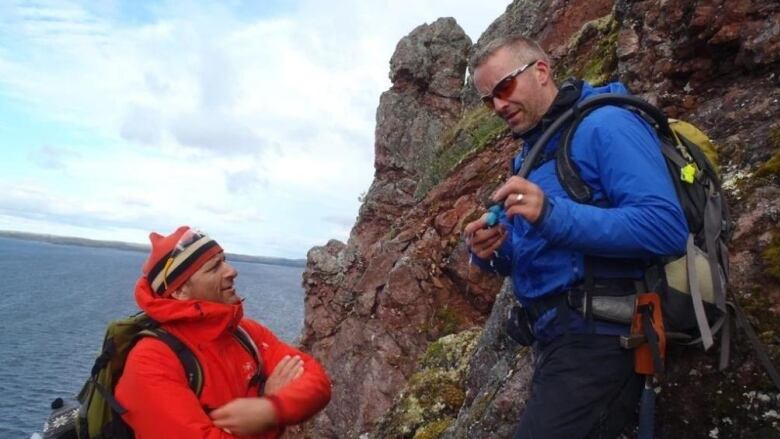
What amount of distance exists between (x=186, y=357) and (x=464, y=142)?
13.8 metres

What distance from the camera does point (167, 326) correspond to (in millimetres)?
4191

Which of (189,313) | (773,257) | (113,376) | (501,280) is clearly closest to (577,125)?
(773,257)

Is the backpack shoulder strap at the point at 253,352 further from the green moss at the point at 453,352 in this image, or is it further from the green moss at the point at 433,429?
the green moss at the point at 453,352

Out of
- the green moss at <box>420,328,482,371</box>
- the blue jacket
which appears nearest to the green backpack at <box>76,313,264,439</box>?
the blue jacket

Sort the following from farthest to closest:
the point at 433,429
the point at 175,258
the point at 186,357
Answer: the point at 433,429 < the point at 175,258 < the point at 186,357

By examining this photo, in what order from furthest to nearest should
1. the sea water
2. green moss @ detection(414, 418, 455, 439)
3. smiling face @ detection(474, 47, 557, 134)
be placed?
the sea water → green moss @ detection(414, 418, 455, 439) → smiling face @ detection(474, 47, 557, 134)

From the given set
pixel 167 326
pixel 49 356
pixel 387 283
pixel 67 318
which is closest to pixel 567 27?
pixel 387 283

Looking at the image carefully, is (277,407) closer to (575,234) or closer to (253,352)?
(253,352)

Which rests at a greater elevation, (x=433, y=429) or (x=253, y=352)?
(x=253, y=352)

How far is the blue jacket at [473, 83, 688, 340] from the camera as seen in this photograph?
335 cm

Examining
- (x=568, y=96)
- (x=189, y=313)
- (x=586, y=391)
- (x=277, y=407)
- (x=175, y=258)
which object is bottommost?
(x=277, y=407)

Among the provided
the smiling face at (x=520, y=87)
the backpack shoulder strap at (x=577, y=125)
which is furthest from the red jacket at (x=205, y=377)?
the smiling face at (x=520, y=87)

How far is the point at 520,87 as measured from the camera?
414cm

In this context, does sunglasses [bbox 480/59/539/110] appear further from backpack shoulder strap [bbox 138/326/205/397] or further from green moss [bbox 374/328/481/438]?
green moss [bbox 374/328/481/438]
